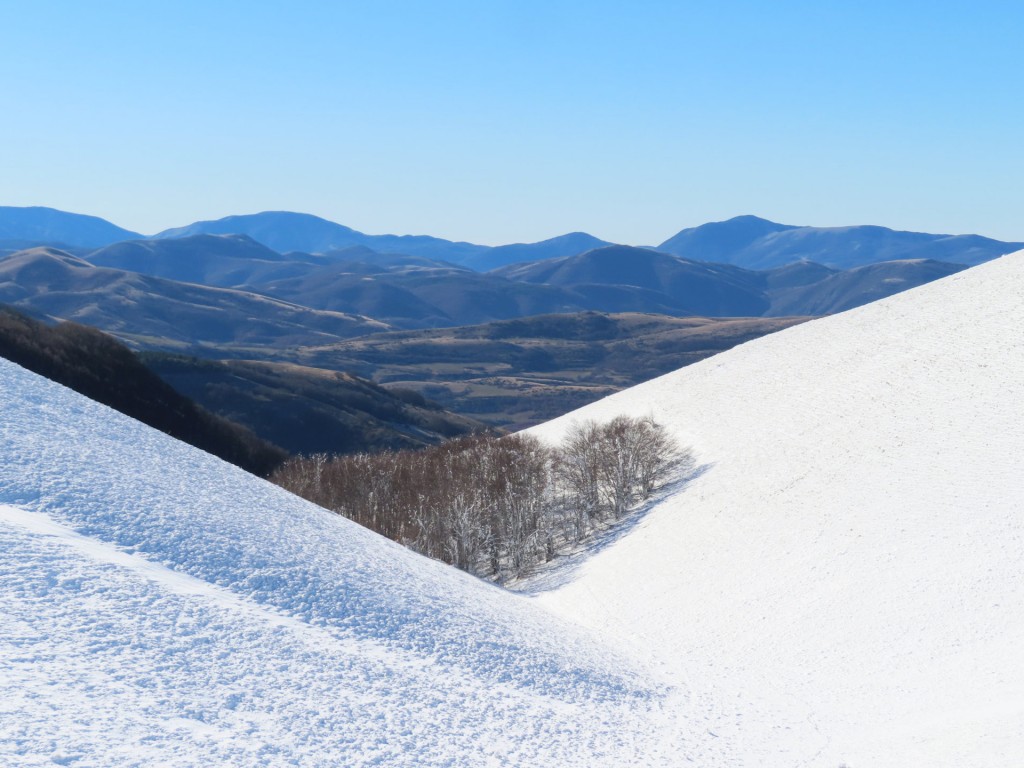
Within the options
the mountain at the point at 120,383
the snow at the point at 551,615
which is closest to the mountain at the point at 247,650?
the snow at the point at 551,615

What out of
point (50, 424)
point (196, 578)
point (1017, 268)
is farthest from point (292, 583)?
point (1017, 268)

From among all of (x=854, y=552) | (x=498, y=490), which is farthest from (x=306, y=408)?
(x=854, y=552)

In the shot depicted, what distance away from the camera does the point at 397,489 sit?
1799 inches

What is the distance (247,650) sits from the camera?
16703 millimetres

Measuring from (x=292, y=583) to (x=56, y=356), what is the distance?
130ft

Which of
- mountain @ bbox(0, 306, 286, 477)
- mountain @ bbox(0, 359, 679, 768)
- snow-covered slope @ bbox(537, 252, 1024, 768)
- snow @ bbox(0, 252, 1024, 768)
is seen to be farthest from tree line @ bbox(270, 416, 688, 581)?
mountain @ bbox(0, 359, 679, 768)

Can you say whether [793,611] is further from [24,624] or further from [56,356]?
[56,356]

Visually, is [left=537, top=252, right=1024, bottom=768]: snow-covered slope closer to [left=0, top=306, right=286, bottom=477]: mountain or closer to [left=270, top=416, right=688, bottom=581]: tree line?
[left=270, top=416, right=688, bottom=581]: tree line

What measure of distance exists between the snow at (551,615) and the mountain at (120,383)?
21.1m

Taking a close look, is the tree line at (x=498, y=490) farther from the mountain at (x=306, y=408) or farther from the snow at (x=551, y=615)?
the mountain at (x=306, y=408)

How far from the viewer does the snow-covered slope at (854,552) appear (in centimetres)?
1998

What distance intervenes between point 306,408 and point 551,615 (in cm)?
7962

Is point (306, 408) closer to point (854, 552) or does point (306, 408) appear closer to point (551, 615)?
point (551, 615)

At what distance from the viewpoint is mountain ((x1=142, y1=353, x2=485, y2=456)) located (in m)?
98.6
